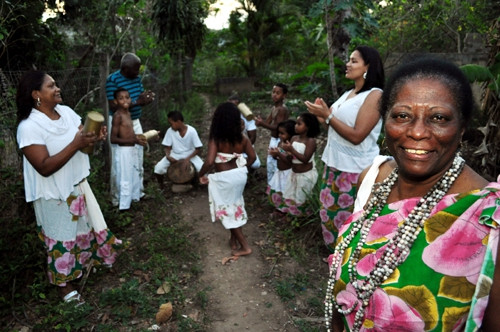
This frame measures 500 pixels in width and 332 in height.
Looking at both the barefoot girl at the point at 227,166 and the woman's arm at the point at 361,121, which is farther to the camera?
the barefoot girl at the point at 227,166

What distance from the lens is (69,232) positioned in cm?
329

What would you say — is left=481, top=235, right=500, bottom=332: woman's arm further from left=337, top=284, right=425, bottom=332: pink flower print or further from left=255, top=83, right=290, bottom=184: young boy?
left=255, top=83, right=290, bottom=184: young boy

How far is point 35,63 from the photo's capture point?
18.2 feet

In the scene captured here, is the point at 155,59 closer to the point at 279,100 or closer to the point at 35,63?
the point at 35,63

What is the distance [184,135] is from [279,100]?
1541 mm

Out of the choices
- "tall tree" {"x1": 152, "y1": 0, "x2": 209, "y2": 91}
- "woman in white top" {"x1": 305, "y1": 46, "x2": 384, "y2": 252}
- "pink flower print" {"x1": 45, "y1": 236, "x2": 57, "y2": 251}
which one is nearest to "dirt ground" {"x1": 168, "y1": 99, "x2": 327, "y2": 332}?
"woman in white top" {"x1": 305, "y1": 46, "x2": 384, "y2": 252}

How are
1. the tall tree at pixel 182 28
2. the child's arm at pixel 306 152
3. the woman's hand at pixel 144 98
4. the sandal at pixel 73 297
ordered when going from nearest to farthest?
the sandal at pixel 73 297, the child's arm at pixel 306 152, the woman's hand at pixel 144 98, the tall tree at pixel 182 28

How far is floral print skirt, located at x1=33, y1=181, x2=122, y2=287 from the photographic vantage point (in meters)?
3.20

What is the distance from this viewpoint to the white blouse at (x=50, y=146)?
2.97m

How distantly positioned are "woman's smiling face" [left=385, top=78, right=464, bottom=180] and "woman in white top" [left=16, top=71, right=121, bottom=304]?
8.28 ft

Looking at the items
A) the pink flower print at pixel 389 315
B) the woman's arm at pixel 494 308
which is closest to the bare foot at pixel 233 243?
the pink flower print at pixel 389 315

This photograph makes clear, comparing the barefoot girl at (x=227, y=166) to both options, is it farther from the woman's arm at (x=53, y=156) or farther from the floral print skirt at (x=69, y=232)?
the woman's arm at (x=53, y=156)

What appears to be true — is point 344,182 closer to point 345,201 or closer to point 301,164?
point 345,201

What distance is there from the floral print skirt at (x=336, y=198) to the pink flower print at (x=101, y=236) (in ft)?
6.80
